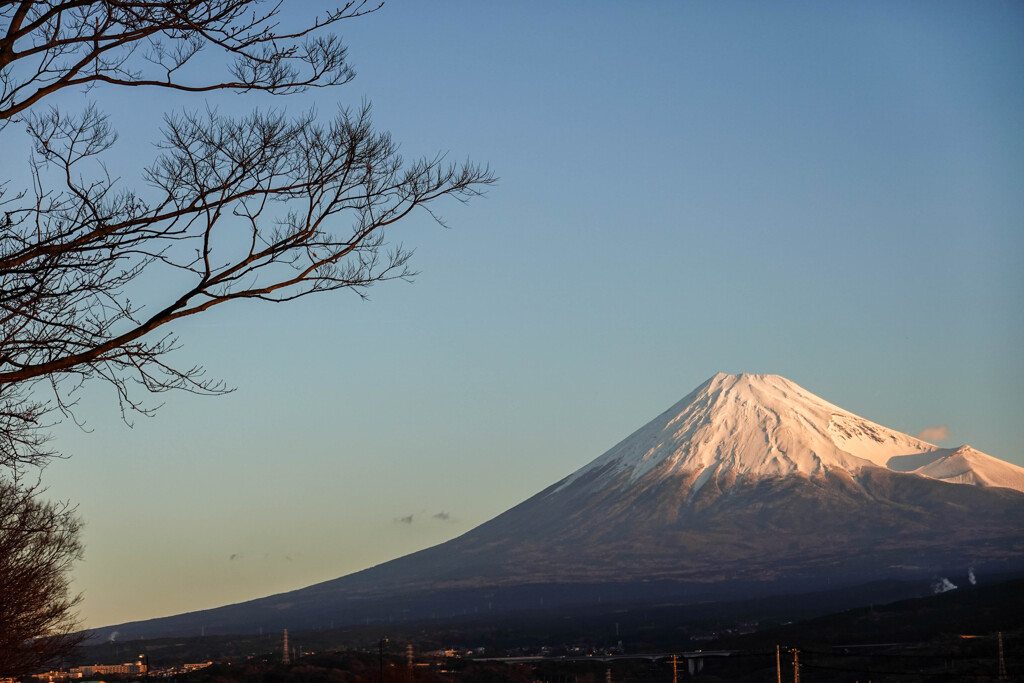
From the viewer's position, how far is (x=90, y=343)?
947cm

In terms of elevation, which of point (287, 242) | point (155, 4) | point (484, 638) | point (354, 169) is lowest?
point (484, 638)

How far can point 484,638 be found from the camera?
159000 millimetres

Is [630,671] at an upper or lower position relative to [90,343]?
lower

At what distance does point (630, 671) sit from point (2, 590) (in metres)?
88.0

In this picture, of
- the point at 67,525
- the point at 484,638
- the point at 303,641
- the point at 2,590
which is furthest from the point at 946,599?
the point at 2,590

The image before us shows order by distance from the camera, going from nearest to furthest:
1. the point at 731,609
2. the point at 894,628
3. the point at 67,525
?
the point at 67,525 < the point at 894,628 < the point at 731,609

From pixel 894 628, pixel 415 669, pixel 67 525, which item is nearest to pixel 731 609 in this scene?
pixel 894 628

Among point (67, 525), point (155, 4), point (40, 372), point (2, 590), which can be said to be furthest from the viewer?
point (67, 525)

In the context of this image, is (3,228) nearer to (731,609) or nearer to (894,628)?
(894,628)

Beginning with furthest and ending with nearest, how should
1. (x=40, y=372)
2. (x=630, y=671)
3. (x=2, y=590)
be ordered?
1. (x=630, y=671)
2. (x=2, y=590)
3. (x=40, y=372)

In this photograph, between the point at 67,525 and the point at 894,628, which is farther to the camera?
the point at 894,628

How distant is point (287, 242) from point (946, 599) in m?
132

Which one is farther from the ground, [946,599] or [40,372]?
[40,372]

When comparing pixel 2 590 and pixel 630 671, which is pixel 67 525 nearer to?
pixel 2 590
